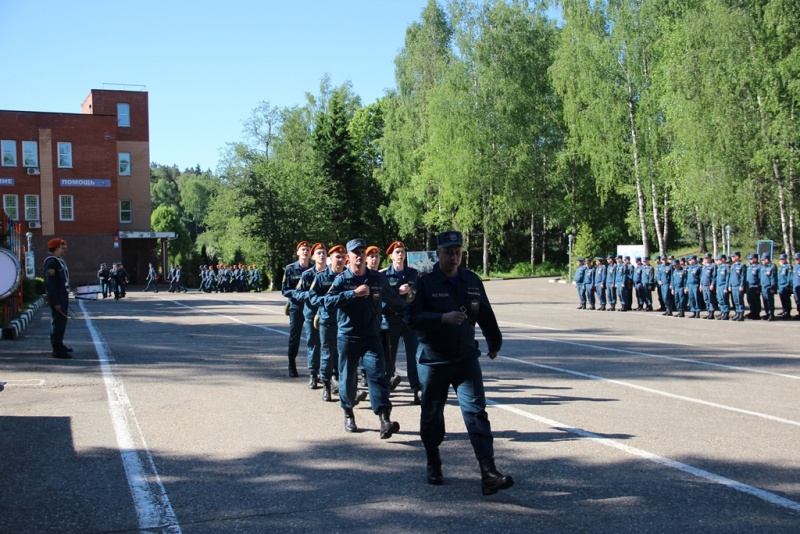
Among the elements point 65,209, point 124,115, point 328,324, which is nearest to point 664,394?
point 328,324

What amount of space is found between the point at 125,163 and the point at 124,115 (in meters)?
3.61

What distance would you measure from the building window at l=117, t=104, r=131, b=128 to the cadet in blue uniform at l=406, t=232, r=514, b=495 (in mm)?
59532

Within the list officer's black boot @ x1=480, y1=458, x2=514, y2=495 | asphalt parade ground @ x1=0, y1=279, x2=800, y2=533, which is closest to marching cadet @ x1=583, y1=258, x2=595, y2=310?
asphalt parade ground @ x1=0, y1=279, x2=800, y2=533

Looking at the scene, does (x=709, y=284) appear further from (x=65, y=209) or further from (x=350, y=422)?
(x=65, y=209)

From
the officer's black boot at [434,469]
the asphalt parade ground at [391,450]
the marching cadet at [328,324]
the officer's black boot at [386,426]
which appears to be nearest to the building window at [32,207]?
the asphalt parade ground at [391,450]

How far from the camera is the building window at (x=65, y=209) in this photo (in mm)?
56031

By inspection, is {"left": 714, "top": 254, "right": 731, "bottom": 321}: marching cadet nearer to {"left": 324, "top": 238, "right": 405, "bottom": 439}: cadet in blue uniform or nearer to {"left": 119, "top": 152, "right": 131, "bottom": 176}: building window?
{"left": 324, "top": 238, "right": 405, "bottom": 439}: cadet in blue uniform

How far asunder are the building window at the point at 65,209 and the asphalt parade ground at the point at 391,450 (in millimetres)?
45178

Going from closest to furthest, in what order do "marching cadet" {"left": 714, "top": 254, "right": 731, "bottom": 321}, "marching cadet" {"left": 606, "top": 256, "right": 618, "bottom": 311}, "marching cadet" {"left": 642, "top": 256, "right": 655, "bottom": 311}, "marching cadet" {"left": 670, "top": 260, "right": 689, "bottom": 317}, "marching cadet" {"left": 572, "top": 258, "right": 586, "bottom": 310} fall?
"marching cadet" {"left": 714, "top": 254, "right": 731, "bottom": 321} → "marching cadet" {"left": 670, "top": 260, "right": 689, "bottom": 317} → "marching cadet" {"left": 642, "top": 256, "right": 655, "bottom": 311} → "marching cadet" {"left": 606, "top": 256, "right": 618, "bottom": 311} → "marching cadet" {"left": 572, "top": 258, "right": 586, "bottom": 310}

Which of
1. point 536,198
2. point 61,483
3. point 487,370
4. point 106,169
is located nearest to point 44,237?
point 106,169

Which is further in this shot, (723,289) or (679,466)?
(723,289)

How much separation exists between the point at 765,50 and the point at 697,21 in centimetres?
323

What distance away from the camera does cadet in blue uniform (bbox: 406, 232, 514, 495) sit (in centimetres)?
603

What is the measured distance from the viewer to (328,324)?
949 centimetres
